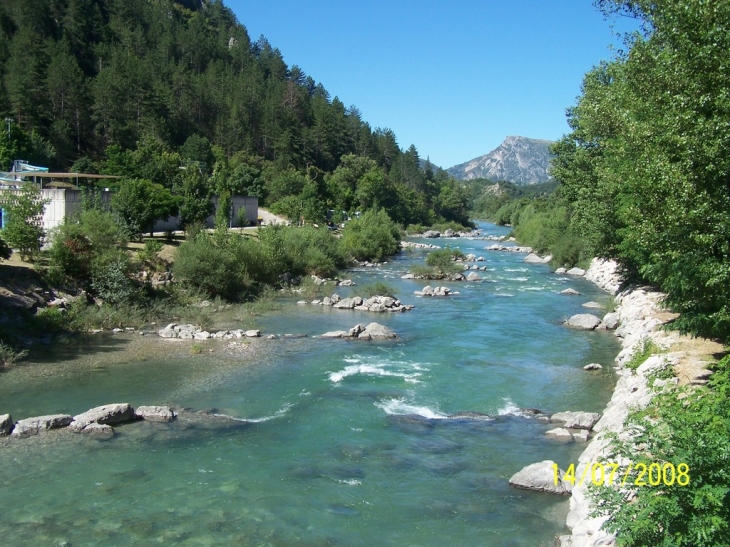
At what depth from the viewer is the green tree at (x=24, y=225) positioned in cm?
2756

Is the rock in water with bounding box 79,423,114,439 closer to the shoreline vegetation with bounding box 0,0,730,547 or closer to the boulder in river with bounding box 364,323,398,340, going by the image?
the shoreline vegetation with bounding box 0,0,730,547

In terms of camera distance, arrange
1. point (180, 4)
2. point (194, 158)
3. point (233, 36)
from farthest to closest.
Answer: point (180, 4) → point (233, 36) → point (194, 158)

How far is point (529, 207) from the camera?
97.2 m

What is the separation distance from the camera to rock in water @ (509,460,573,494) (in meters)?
12.0

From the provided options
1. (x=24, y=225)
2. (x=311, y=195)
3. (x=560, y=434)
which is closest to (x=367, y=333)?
(x=560, y=434)

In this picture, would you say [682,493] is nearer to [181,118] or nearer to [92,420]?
[92,420]

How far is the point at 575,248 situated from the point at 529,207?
4584 centimetres

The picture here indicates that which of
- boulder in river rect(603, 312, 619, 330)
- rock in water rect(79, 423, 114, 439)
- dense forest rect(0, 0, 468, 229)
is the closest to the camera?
rock in water rect(79, 423, 114, 439)

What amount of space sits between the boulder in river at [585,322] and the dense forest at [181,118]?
3417 cm

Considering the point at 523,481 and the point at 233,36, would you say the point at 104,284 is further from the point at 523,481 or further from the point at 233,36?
the point at 233,36

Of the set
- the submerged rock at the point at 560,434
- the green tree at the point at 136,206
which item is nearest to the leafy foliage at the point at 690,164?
the submerged rock at the point at 560,434

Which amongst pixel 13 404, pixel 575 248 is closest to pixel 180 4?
pixel 575 248

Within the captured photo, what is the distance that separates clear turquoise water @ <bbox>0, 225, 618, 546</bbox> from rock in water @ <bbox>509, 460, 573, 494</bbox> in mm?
246

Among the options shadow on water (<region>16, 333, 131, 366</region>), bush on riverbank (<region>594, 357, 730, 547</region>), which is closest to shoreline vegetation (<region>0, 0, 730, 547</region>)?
bush on riverbank (<region>594, 357, 730, 547</region>)
